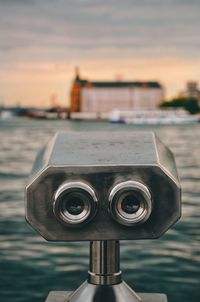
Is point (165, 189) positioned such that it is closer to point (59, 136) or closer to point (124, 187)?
point (124, 187)

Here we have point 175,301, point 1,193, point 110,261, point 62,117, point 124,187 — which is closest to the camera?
point 124,187

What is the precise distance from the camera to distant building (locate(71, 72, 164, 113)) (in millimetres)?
116500

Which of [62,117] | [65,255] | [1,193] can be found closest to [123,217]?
[65,255]

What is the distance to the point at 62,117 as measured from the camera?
130625mm

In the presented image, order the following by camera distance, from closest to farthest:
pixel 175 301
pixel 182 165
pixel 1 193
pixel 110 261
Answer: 1. pixel 110 261
2. pixel 175 301
3. pixel 1 193
4. pixel 182 165

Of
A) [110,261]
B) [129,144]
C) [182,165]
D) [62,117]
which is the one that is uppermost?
[129,144]

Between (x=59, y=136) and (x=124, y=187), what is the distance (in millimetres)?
221

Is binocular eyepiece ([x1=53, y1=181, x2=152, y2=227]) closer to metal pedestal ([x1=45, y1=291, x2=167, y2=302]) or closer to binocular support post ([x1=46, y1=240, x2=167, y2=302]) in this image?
binocular support post ([x1=46, y1=240, x2=167, y2=302])

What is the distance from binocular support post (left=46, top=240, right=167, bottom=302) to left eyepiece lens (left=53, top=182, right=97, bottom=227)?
0.11m

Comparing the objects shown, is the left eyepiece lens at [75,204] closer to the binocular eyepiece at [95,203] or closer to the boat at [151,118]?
the binocular eyepiece at [95,203]

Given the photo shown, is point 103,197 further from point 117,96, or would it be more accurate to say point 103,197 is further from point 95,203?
point 117,96

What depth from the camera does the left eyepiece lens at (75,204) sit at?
44.3 inches

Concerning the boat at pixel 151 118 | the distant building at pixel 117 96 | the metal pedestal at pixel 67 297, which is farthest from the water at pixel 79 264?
the distant building at pixel 117 96

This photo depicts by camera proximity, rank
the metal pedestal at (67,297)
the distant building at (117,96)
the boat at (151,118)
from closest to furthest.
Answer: the metal pedestal at (67,297), the boat at (151,118), the distant building at (117,96)
